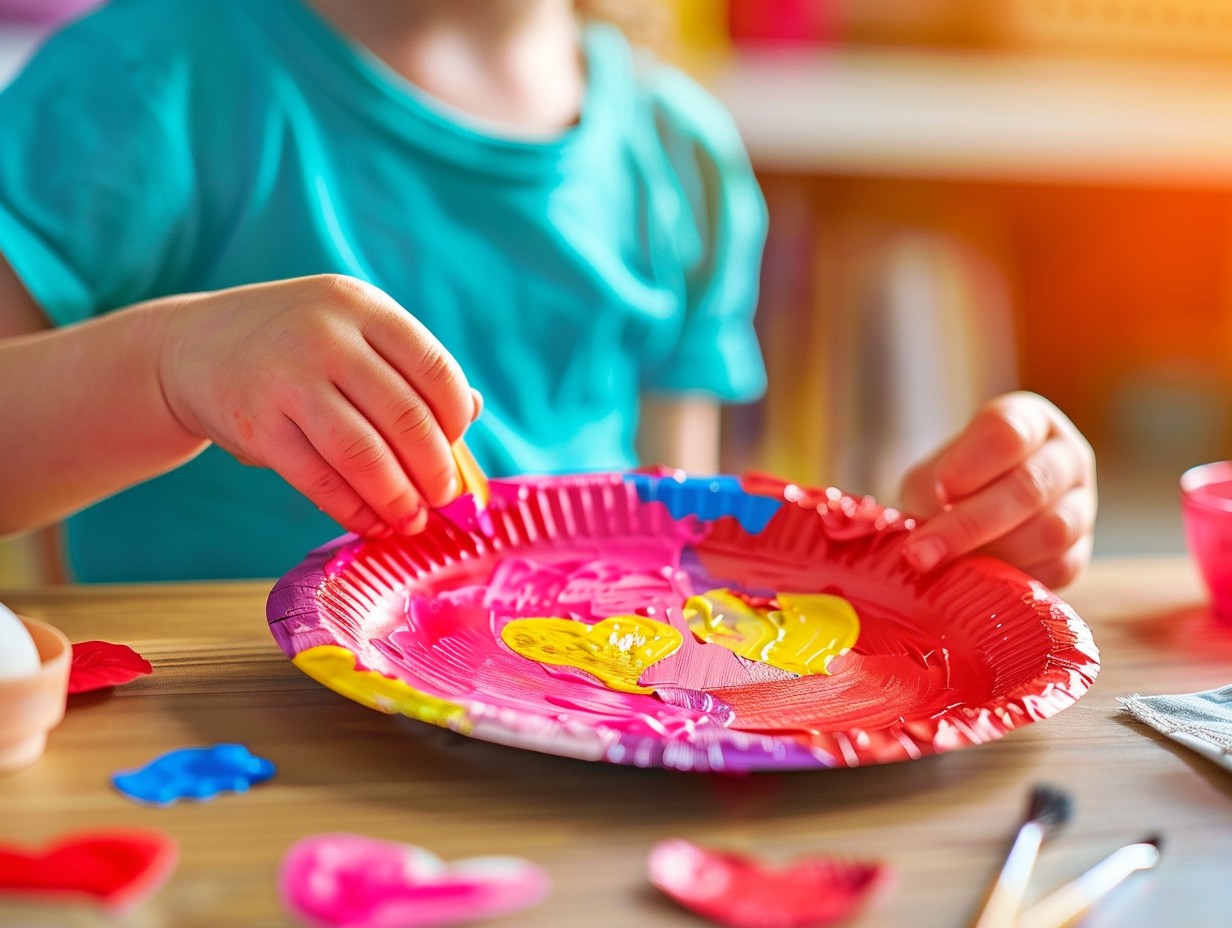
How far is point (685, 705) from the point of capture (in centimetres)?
42

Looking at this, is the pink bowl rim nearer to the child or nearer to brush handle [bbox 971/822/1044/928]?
the child

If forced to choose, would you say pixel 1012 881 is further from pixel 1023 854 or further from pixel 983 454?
pixel 983 454

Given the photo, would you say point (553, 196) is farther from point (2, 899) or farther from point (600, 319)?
point (2, 899)

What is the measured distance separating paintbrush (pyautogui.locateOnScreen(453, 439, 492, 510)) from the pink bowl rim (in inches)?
13.5

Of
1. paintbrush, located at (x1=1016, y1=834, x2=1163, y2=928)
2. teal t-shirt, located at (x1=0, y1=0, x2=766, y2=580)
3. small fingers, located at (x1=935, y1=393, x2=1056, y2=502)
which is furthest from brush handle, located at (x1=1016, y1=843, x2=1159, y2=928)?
teal t-shirt, located at (x1=0, y1=0, x2=766, y2=580)

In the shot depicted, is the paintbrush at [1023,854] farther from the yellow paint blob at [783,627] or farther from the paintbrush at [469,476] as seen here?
the paintbrush at [469,476]

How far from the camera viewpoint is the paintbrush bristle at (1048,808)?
0.35m

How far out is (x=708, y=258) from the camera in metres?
1.01

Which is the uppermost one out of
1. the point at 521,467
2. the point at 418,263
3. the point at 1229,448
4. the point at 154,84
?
the point at 154,84

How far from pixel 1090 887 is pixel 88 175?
1.98 ft

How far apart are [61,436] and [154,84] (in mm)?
262

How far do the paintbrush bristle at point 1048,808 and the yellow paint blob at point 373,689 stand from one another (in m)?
0.17

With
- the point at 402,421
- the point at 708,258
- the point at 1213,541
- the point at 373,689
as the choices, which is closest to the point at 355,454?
the point at 402,421

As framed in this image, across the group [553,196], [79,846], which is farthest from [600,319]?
[79,846]
